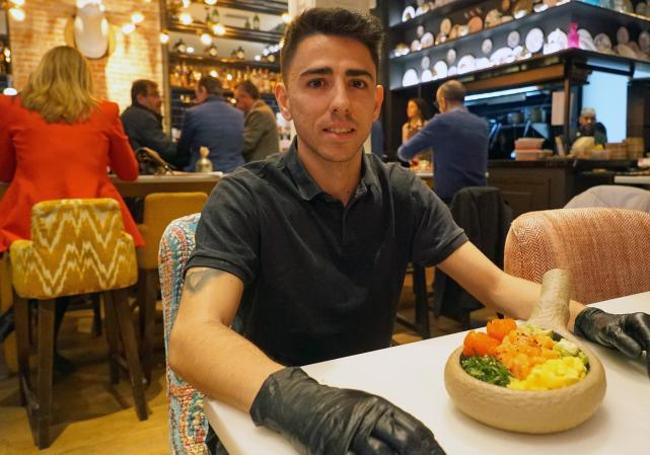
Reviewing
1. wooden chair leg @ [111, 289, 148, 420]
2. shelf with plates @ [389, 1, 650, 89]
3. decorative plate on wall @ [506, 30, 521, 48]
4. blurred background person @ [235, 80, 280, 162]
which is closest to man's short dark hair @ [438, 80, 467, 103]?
blurred background person @ [235, 80, 280, 162]

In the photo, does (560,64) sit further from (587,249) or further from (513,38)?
(587,249)

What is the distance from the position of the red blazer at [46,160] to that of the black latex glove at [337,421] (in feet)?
7.08

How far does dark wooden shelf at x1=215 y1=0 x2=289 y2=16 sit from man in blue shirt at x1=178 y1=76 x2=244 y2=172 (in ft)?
11.1

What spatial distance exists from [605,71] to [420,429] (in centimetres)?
544

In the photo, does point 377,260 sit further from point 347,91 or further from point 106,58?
point 106,58

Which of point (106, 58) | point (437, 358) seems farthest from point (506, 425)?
point (106, 58)

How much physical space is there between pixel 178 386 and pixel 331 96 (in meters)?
0.74

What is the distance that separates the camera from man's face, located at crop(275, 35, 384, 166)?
1.21 m

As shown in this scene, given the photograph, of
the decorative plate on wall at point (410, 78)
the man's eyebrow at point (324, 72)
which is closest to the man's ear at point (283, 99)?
the man's eyebrow at point (324, 72)

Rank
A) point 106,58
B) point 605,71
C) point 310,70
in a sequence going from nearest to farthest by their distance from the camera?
point 310,70
point 605,71
point 106,58

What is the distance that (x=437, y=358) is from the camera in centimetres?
87

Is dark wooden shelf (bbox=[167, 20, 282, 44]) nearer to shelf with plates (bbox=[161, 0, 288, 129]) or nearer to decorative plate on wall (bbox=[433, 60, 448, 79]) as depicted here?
shelf with plates (bbox=[161, 0, 288, 129])

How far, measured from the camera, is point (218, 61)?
763 cm

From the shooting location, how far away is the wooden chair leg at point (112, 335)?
8.52ft
